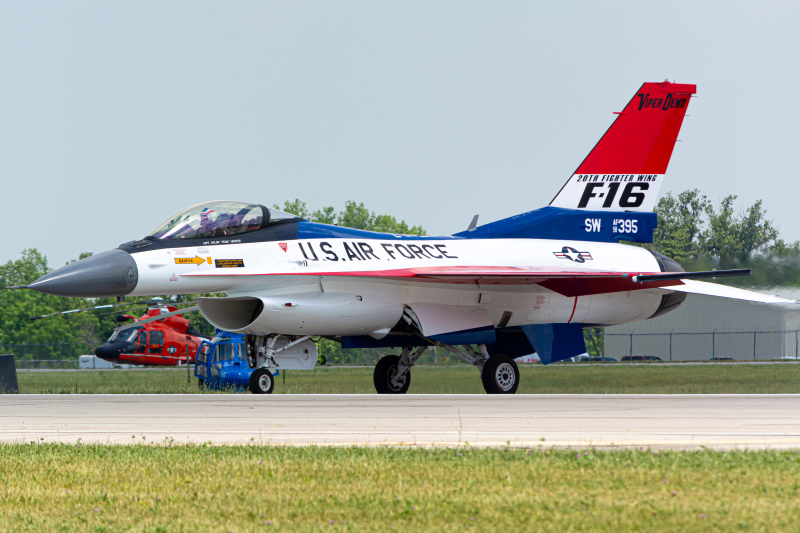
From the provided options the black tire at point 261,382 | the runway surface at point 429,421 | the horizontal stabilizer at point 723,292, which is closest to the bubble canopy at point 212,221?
the black tire at point 261,382

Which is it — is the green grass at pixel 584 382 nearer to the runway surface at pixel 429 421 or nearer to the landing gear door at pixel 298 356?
the landing gear door at pixel 298 356

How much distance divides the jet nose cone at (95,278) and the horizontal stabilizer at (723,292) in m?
10.8

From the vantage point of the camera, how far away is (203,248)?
602 inches

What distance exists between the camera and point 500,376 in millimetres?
17094

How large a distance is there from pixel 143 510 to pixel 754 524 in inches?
129

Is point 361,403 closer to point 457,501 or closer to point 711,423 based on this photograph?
point 711,423

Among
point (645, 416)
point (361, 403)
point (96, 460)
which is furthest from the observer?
point (361, 403)

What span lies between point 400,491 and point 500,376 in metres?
11.9

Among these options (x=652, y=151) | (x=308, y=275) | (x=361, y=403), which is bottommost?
(x=361, y=403)

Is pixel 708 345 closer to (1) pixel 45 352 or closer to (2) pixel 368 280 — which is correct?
(2) pixel 368 280

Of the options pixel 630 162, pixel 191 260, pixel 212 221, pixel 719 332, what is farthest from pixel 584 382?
pixel 719 332

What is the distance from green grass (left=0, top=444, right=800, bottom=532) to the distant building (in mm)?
19403

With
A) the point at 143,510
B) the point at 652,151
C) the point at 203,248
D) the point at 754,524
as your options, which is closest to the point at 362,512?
the point at 143,510

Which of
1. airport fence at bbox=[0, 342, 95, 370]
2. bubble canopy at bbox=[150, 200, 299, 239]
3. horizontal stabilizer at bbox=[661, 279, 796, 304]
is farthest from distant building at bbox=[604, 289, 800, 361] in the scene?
airport fence at bbox=[0, 342, 95, 370]
